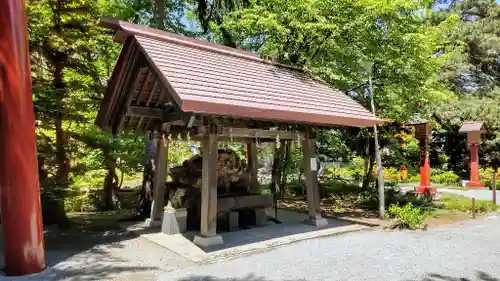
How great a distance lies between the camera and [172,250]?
21.8ft

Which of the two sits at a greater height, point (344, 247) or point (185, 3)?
point (185, 3)

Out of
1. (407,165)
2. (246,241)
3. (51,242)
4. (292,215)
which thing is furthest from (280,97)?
(407,165)

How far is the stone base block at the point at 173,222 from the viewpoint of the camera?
773cm

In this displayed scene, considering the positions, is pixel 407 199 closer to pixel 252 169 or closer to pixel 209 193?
pixel 252 169

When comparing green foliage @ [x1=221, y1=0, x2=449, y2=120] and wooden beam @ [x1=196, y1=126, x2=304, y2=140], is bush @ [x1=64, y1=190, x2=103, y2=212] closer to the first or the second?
wooden beam @ [x1=196, y1=126, x2=304, y2=140]

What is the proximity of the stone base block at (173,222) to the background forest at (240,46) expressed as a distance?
6.43 feet

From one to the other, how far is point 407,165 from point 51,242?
1156 centimetres

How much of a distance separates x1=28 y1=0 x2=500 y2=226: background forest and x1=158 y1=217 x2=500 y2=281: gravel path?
13.1 feet

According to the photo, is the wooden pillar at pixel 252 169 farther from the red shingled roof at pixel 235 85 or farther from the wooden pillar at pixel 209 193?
the wooden pillar at pixel 209 193

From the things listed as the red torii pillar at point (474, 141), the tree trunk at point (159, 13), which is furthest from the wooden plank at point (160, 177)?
the red torii pillar at point (474, 141)

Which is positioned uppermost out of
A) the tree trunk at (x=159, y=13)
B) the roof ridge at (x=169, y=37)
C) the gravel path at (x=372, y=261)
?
the tree trunk at (x=159, y=13)

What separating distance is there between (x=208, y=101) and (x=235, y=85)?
135cm

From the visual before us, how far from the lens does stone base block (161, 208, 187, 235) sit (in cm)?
773

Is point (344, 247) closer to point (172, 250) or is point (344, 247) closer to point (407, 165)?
point (172, 250)
